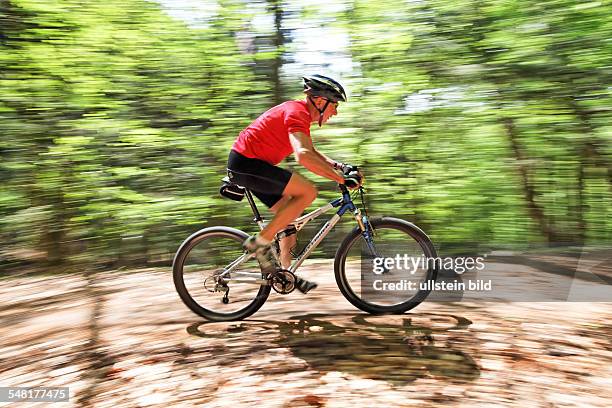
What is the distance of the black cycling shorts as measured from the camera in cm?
399

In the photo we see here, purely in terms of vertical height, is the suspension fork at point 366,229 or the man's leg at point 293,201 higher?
the man's leg at point 293,201

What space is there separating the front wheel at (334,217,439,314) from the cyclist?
375 millimetres

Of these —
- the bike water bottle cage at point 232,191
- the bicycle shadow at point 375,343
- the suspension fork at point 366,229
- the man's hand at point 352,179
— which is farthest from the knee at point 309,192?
the bicycle shadow at point 375,343

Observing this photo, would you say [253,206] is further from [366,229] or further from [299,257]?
[366,229]

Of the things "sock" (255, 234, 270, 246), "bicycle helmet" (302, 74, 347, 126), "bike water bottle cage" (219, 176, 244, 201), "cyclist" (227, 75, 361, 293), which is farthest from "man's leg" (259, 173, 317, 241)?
"bicycle helmet" (302, 74, 347, 126)

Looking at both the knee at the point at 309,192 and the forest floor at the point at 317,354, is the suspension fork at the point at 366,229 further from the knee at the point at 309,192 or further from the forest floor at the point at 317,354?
the forest floor at the point at 317,354

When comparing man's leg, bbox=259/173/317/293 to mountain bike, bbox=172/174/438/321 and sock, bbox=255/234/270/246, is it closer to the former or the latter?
sock, bbox=255/234/270/246

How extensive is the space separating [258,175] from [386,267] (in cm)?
132

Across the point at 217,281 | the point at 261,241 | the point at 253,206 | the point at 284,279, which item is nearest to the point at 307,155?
the point at 253,206

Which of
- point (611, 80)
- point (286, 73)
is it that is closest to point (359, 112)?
point (286, 73)

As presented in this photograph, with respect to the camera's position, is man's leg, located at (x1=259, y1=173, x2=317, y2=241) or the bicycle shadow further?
man's leg, located at (x1=259, y1=173, x2=317, y2=241)

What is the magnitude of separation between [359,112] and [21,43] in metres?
4.56

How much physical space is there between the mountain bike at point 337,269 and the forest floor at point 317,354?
0.54 feet

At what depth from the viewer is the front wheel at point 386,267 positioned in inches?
163
